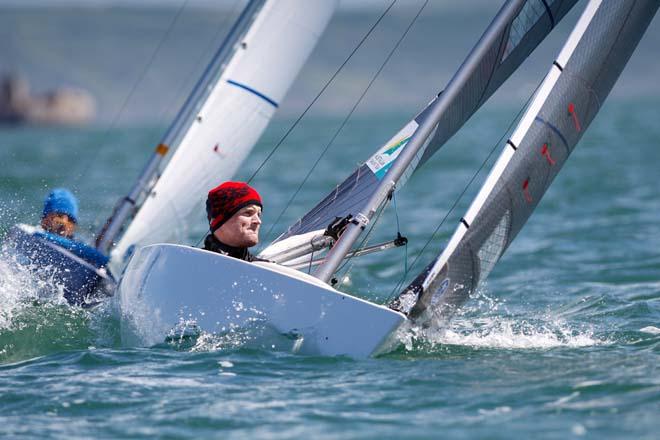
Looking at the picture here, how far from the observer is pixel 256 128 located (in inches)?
351

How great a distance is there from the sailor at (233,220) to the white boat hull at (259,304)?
30 cm

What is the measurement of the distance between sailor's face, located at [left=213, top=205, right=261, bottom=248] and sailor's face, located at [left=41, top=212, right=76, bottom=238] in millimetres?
2138

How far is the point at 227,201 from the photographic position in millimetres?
5727

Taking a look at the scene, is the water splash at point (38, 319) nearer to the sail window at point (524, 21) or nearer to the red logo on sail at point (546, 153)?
the red logo on sail at point (546, 153)

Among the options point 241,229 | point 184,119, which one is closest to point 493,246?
point 241,229

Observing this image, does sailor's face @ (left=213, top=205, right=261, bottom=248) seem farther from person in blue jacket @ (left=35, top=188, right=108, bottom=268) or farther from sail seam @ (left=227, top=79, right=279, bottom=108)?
sail seam @ (left=227, top=79, right=279, bottom=108)

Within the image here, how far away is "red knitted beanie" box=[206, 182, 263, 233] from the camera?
225 inches

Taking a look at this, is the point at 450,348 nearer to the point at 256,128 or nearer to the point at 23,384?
the point at 23,384

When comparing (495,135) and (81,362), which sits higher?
(495,135)

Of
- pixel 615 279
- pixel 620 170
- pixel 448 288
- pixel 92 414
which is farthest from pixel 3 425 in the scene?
pixel 620 170

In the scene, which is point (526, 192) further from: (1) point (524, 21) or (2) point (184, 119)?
(2) point (184, 119)

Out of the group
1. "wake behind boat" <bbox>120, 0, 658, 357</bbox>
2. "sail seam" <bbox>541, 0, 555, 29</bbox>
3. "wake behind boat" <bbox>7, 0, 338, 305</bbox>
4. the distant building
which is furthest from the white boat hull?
the distant building

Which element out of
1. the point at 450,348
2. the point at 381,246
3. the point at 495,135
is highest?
the point at 495,135

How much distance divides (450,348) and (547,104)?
135cm
